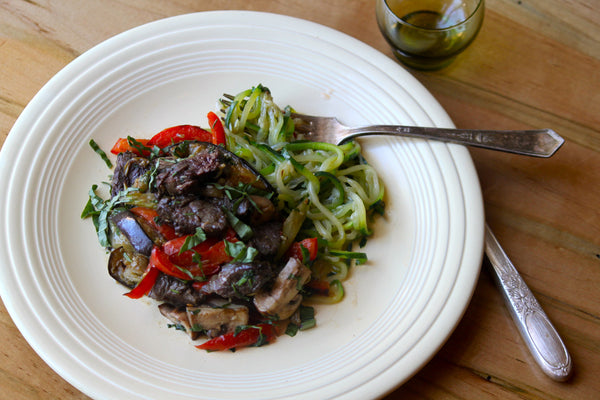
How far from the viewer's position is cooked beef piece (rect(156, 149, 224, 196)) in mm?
3340

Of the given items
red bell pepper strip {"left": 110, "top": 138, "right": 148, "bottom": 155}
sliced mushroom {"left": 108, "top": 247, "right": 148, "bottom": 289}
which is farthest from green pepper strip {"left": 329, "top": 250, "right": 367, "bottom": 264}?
red bell pepper strip {"left": 110, "top": 138, "right": 148, "bottom": 155}

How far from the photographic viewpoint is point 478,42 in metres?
4.73

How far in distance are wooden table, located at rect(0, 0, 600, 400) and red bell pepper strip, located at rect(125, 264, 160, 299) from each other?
2.47 feet

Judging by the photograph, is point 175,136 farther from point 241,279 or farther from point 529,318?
point 529,318

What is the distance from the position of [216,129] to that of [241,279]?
1218 mm

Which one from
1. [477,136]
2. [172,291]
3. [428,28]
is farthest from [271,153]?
[428,28]

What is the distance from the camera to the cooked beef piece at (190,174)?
3.34 meters

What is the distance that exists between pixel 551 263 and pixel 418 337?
137 centimetres

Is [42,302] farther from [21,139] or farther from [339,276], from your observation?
[339,276]

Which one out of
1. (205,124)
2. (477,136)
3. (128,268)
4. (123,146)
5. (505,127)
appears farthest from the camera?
(505,127)

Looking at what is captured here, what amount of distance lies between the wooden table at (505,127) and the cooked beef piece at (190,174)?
1.43m

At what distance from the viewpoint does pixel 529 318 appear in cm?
347

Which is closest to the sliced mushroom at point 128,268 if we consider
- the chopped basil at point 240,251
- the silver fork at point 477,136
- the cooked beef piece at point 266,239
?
the chopped basil at point 240,251

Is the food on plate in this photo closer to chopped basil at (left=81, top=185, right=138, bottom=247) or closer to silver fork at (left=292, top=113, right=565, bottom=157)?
chopped basil at (left=81, top=185, right=138, bottom=247)
